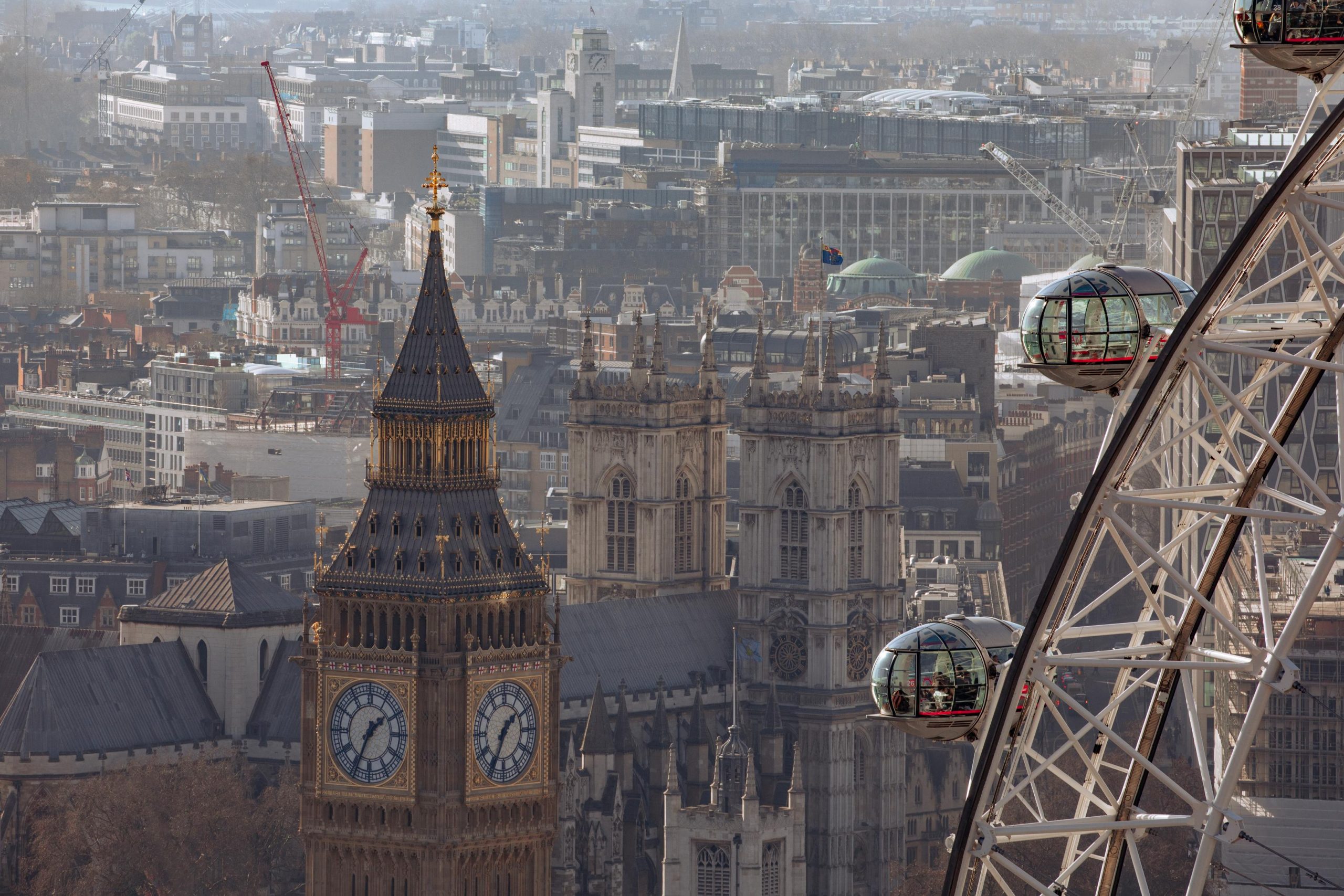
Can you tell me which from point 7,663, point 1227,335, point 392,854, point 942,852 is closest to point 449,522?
point 392,854

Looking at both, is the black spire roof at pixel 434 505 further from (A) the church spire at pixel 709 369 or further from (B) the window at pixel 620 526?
(B) the window at pixel 620 526

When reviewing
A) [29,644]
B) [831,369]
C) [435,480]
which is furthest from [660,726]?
[435,480]

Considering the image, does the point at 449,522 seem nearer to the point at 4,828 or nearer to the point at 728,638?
the point at 4,828

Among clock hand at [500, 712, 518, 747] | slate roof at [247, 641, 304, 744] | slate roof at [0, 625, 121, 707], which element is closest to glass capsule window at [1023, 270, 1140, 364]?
clock hand at [500, 712, 518, 747]

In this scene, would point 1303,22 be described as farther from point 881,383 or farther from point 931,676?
point 881,383

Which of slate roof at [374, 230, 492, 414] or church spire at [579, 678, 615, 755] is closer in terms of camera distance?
slate roof at [374, 230, 492, 414]

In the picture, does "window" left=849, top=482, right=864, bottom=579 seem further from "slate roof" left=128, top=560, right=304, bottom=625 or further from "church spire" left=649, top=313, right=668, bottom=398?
"slate roof" left=128, top=560, right=304, bottom=625
